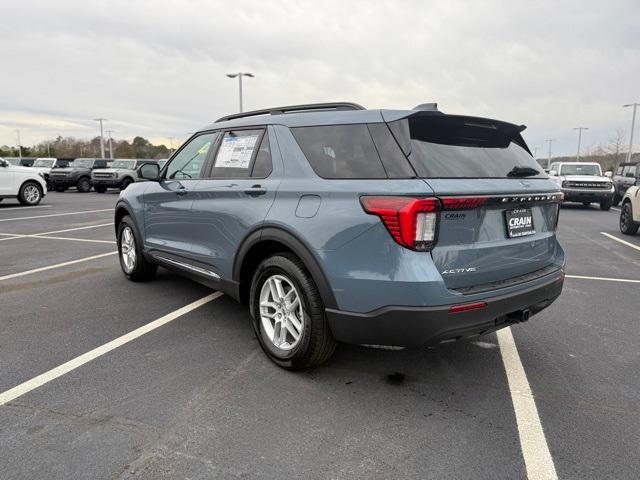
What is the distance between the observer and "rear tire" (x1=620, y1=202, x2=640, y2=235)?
1004 centimetres


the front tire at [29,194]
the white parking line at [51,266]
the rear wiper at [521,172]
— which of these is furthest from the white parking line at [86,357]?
the front tire at [29,194]

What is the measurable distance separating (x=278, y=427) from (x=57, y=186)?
86.2 feet

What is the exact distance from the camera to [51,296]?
495 centimetres

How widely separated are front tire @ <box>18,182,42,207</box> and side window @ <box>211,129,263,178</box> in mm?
14634

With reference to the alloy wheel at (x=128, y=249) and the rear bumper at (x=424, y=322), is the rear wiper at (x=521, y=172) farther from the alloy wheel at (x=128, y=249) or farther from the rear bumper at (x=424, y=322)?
the alloy wheel at (x=128, y=249)

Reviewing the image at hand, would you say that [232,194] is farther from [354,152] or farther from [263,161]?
[354,152]

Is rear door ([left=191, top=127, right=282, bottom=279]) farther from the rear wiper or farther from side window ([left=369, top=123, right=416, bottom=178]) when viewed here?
the rear wiper

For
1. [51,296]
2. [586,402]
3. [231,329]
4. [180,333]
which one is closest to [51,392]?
[180,333]

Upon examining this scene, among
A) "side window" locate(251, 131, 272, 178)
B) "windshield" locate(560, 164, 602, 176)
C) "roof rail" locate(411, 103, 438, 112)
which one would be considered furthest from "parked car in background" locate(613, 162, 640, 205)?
"side window" locate(251, 131, 272, 178)

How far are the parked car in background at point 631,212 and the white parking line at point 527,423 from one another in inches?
314

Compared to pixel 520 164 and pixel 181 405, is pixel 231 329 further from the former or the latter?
pixel 520 164

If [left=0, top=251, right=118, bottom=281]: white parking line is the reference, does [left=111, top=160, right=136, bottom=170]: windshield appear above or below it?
above

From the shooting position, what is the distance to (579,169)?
18.4 metres

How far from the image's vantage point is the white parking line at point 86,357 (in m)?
2.91
